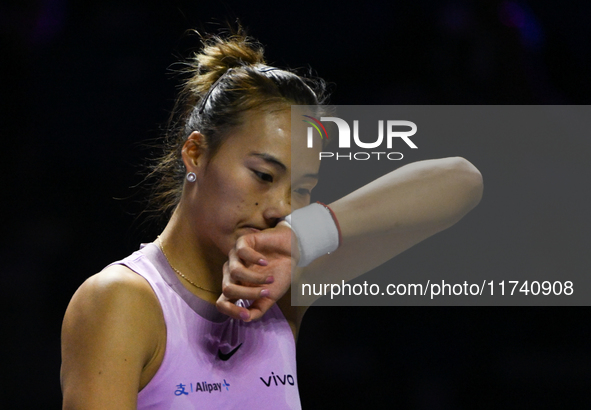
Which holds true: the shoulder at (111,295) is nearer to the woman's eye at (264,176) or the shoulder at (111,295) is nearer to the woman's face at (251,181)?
the woman's face at (251,181)

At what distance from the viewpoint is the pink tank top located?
1208 millimetres

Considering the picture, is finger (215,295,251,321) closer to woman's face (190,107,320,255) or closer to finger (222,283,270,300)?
finger (222,283,270,300)

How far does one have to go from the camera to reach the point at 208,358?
1271 mm

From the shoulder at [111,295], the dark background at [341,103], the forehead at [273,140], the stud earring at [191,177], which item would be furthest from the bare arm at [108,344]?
the dark background at [341,103]

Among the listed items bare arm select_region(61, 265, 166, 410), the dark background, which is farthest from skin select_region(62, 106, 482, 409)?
the dark background

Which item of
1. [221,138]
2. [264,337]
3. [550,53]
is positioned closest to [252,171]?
[221,138]

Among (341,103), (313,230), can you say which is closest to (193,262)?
(313,230)

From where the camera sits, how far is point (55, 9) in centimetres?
262

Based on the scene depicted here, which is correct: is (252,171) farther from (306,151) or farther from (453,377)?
(453,377)

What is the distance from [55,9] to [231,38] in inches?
50.5

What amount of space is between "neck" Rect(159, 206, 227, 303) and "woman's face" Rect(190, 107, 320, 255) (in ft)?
0.11

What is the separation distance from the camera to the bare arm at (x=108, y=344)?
106cm

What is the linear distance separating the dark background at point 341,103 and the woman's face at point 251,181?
1159 millimetres

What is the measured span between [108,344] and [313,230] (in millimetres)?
478
